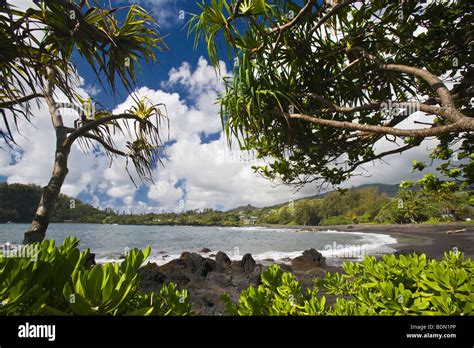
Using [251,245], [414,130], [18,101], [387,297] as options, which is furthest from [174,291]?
[251,245]

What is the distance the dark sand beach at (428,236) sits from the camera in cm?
1577

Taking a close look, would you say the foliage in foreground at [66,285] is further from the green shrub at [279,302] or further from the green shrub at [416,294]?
the green shrub at [416,294]

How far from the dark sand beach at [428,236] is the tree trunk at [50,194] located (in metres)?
9.80

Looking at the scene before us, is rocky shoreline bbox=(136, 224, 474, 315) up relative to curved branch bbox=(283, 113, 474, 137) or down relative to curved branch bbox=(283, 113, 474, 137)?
down

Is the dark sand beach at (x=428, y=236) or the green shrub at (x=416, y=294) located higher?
the green shrub at (x=416, y=294)

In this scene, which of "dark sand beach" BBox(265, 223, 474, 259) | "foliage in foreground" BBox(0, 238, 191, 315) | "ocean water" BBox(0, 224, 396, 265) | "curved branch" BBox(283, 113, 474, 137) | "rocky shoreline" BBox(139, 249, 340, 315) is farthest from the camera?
"ocean water" BBox(0, 224, 396, 265)

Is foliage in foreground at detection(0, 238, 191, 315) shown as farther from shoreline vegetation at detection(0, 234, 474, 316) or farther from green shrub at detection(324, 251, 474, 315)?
green shrub at detection(324, 251, 474, 315)

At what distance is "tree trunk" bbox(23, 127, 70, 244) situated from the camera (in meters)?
2.05

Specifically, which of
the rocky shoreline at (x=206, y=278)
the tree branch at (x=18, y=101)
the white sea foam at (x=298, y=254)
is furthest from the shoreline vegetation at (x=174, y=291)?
the white sea foam at (x=298, y=254)

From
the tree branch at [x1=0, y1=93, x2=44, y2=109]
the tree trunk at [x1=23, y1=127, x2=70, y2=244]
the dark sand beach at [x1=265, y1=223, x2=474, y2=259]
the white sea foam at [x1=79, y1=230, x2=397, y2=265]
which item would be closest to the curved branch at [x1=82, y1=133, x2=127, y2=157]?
the tree trunk at [x1=23, y1=127, x2=70, y2=244]

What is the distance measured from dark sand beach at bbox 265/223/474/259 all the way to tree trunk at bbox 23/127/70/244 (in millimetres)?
9801

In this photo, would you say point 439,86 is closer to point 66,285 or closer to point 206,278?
point 66,285
